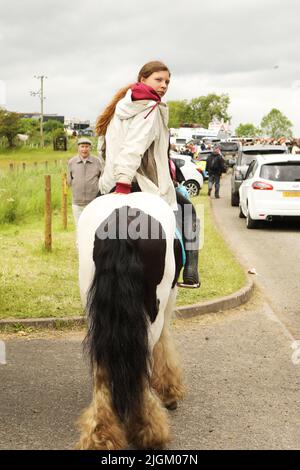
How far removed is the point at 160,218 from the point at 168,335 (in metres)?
1.21

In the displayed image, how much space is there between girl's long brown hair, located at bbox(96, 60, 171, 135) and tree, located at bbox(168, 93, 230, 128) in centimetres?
12727

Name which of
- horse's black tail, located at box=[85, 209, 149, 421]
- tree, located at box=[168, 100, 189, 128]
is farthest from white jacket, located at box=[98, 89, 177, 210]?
tree, located at box=[168, 100, 189, 128]

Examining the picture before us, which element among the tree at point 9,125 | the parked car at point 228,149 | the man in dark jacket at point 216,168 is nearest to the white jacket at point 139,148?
the man in dark jacket at point 216,168

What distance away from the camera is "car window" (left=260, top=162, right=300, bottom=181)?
16.7 m

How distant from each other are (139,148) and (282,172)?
42.3ft

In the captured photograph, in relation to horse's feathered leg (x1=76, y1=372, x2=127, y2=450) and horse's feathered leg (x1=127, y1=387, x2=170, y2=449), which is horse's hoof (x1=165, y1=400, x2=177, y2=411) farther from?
horse's feathered leg (x1=76, y1=372, x2=127, y2=450)

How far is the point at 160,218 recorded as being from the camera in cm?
410

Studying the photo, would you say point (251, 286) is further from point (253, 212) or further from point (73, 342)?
point (253, 212)

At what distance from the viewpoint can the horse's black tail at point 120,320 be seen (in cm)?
389

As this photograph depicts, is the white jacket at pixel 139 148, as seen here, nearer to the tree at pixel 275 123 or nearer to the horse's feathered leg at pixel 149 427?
the horse's feathered leg at pixel 149 427

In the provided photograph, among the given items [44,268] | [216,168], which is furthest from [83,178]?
[216,168]

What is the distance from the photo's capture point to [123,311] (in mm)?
3906

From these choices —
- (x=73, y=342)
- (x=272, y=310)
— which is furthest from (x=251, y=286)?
(x=73, y=342)

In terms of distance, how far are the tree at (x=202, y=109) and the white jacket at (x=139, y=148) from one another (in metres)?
127
